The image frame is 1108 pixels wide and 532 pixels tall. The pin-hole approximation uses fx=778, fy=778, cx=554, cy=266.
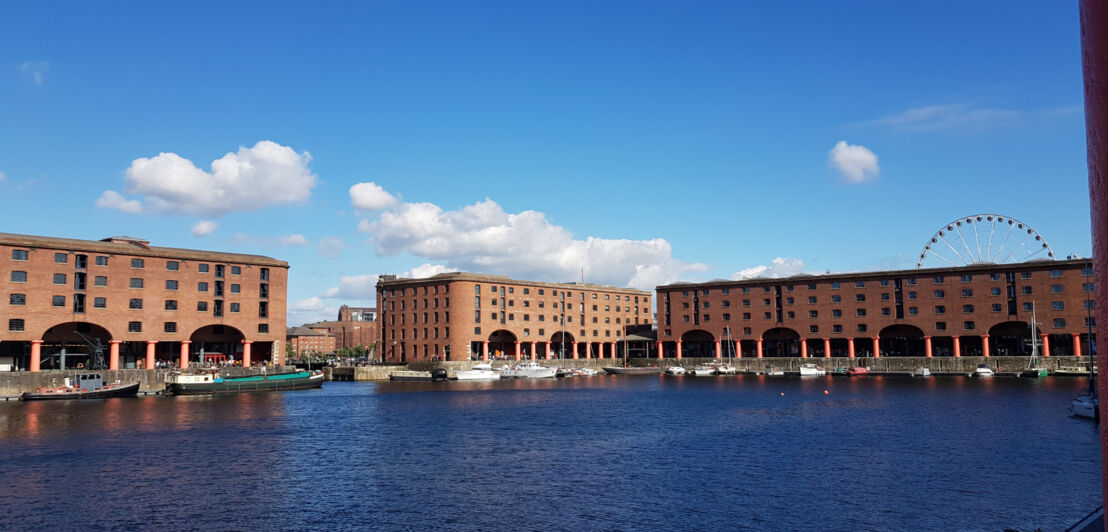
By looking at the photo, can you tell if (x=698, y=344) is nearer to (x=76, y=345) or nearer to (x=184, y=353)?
(x=184, y=353)

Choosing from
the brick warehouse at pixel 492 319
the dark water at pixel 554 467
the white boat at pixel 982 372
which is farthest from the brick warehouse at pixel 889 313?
the dark water at pixel 554 467

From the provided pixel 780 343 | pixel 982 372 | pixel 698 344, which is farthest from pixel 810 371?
pixel 698 344

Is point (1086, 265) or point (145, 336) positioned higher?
point (1086, 265)

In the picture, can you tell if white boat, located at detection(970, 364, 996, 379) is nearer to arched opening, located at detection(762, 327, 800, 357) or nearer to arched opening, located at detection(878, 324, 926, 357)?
arched opening, located at detection(878, 324, 926, 357)

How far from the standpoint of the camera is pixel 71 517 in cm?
3156

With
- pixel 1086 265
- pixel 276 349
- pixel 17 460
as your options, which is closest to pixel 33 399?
pixel 276 349

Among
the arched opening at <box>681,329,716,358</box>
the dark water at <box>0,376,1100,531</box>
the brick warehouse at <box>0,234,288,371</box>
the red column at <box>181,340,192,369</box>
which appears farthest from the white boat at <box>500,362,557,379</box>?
the dark water at <box>0,376,1100,531</box>

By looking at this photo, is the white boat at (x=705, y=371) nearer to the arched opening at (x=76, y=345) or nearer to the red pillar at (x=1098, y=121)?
the arched opening at (x=76, y=345)

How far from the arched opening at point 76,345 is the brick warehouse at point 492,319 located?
60.4 meters

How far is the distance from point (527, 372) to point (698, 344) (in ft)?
142

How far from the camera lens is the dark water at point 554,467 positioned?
31.6 m

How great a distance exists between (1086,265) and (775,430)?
312 feet

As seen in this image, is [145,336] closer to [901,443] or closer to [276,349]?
Result: [276,349]

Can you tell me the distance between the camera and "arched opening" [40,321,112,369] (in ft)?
340
